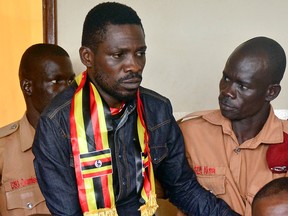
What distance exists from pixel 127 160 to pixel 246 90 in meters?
0.54

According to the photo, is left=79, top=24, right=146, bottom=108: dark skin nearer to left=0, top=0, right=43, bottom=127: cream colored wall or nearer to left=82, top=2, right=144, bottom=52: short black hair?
left=82, top=2, right=144, bottom=52: short black hair

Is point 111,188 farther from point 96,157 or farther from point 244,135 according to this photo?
point 244,135

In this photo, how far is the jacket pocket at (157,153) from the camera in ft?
4.64

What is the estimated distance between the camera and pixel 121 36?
1.20 meters

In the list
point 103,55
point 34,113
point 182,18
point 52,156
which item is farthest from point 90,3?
point 52,156

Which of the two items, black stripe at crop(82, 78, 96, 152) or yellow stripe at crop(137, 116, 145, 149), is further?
yellow stripe at crop(137, 116, 145, 149)

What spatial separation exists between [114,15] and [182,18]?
0.98 m

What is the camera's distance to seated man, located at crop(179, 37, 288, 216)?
1560 mm

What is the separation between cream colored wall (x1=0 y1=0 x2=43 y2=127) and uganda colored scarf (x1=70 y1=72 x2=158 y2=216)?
108 cm

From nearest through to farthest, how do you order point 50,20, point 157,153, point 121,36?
1. point 121,36
2. point 157,153
3. point 50,20

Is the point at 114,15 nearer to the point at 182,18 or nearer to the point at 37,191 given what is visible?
the point at 37,191

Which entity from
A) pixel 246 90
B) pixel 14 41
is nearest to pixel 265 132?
pixel 246 90

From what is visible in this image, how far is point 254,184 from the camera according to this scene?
155cm

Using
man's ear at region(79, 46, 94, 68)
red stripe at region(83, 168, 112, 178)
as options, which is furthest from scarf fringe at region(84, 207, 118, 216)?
man's ear at region(79, 46, 94, 68)
